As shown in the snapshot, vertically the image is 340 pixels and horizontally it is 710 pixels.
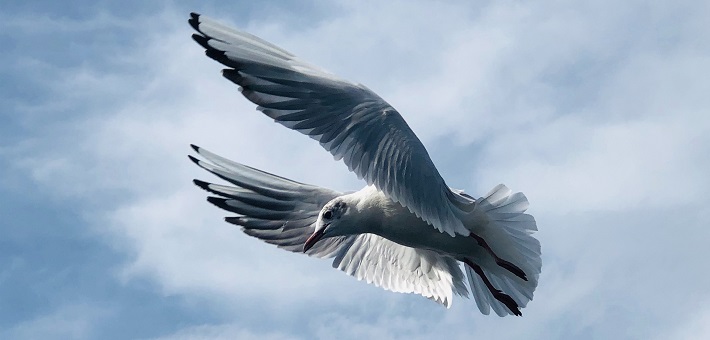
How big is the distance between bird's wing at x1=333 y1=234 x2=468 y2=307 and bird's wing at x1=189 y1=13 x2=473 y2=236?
1.57m

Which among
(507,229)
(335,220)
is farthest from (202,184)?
(507,229)

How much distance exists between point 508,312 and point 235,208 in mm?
2141

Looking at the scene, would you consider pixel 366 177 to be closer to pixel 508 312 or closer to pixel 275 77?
pixel 275 77

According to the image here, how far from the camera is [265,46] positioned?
697 cm

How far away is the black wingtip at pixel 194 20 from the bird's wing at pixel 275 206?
1.93 metres

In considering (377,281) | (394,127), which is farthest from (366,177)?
(377,281)

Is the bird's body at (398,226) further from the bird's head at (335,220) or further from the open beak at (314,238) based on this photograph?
the open beak at (314,238)

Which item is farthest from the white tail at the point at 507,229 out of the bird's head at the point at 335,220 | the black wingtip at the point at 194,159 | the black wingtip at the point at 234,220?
the black wingtip at the point at 194,159

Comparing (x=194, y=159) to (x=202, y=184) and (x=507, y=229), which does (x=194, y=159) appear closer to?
(x=202, y=184)

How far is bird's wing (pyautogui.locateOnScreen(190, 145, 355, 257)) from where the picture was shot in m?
8.58

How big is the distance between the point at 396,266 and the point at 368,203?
119cm

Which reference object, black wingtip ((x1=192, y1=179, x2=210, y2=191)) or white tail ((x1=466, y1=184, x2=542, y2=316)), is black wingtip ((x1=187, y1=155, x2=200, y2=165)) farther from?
white tail ((x1=466, y1=184, x2=542, y2=316))

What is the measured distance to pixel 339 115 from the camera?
22.9 feet

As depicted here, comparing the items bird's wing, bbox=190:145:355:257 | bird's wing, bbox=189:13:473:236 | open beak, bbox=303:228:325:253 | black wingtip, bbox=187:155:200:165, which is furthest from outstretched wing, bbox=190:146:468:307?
bird's wing, bbox=189:13:473:236
